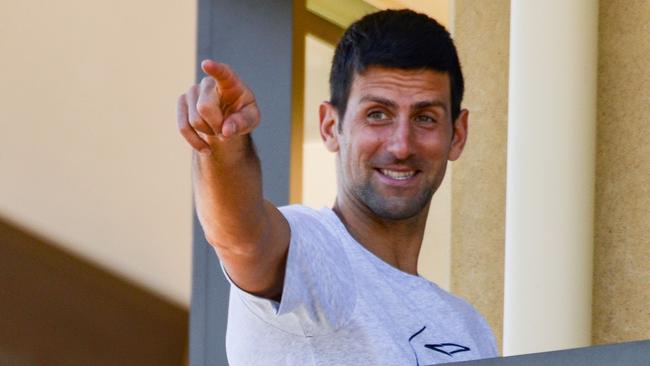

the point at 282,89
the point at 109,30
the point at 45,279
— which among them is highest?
the point at 109,30

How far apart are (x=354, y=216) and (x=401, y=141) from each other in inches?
5.4

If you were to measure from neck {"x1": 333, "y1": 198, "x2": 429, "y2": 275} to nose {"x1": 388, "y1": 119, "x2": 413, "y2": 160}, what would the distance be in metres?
0.10

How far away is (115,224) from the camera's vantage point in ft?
19.9

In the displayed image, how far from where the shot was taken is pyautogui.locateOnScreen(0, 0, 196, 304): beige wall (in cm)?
560

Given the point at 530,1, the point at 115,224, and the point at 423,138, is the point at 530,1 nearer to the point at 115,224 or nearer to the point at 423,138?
the point at 423,138

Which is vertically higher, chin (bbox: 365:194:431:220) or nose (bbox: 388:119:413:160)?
nose (bbox: 388:119:413:160)

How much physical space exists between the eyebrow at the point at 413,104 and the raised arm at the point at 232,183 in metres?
0.49

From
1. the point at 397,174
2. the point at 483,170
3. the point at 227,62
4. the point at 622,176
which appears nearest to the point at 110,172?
the point at 483,170

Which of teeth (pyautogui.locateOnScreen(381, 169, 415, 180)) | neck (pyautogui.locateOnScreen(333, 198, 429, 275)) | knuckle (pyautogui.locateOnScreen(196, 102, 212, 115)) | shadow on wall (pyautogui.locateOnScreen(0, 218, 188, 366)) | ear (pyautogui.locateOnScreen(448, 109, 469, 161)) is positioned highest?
ear (pyautogui.locateOnScreen(448, 109, 469, 161))

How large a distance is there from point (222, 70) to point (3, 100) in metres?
4.47

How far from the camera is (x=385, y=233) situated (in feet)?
7.36

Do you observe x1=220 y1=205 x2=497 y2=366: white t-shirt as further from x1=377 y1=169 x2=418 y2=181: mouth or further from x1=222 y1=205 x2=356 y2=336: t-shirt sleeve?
x1=377 y1=169 x2=418 y2=181: mouth

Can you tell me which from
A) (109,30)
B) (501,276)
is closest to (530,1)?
(501,276)

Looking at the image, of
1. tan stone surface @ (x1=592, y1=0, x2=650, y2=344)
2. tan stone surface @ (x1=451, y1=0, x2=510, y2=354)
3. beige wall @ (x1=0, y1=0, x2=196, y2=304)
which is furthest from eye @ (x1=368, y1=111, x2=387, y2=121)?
beige wall @ (x1=0, y1=0, x2=196, y2=304)
